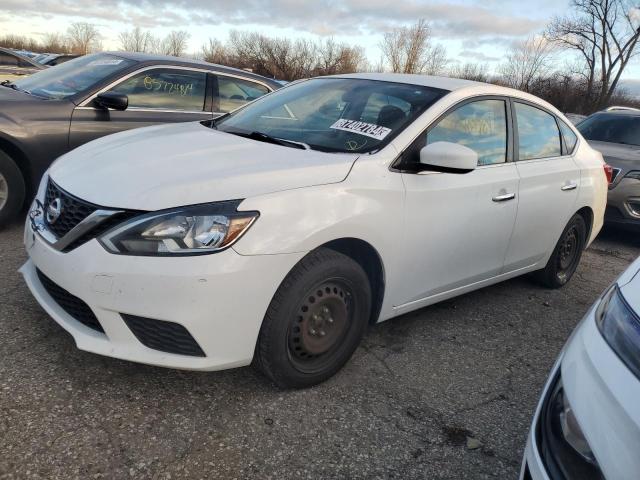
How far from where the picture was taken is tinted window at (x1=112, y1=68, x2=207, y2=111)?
4.95 m

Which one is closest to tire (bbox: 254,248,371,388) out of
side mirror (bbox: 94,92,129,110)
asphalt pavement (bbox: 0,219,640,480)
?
asphalt pavement (bbox: 0,219,640,480)

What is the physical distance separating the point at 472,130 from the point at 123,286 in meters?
2.27

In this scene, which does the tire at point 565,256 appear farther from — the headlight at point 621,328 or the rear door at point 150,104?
the rear door at point 150,104

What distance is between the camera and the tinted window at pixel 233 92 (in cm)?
550

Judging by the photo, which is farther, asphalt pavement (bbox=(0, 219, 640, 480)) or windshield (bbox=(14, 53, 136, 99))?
windshield (bbox=(14, 53, 136, 99))

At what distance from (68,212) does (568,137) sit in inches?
146

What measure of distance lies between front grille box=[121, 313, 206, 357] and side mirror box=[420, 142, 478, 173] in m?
1.47

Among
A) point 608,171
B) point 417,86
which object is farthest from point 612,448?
point 608,171

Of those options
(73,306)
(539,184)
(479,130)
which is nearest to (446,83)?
(479,130)

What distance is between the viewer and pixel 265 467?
219 centimetres

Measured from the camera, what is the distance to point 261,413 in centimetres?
252

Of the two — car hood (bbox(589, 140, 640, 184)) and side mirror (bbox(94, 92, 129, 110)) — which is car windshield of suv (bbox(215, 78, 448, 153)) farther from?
car hood (bbox(589, 140, 640, 184))

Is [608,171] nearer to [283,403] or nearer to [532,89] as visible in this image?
[283,403]

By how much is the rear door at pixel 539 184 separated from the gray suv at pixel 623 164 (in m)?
2.55
